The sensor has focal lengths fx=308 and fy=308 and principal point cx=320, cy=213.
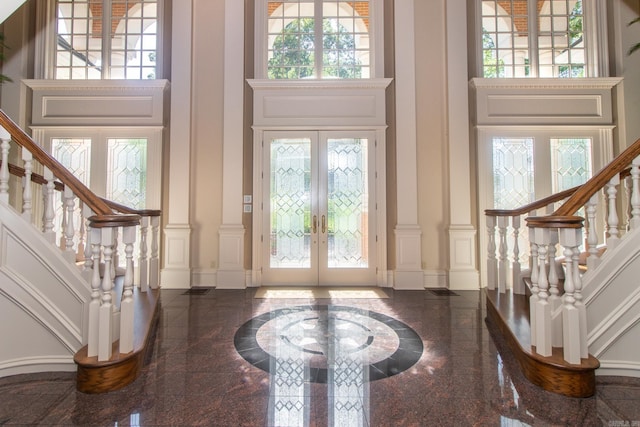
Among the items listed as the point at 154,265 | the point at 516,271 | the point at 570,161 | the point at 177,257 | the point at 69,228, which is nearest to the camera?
the point at 69,228

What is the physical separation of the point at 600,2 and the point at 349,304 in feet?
19.1

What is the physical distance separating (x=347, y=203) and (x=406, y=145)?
1207 mm

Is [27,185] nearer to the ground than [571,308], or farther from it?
farther from it

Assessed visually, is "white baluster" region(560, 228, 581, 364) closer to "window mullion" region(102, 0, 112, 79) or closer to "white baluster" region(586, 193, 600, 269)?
"white baluster" region(586, 193, 600, 269)

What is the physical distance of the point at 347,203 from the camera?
4594 millimetres

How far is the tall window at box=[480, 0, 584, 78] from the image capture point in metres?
4.69

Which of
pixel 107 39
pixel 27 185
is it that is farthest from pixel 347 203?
pixel 107 39

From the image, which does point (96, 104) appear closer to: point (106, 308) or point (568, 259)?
point (106, 308)

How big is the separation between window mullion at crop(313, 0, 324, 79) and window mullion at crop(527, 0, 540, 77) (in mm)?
3172

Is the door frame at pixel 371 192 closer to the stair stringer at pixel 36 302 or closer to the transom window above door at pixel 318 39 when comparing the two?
the transom window above door at pixel 318 39

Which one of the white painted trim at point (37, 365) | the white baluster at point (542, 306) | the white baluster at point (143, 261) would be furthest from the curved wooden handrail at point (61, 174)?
the white baluster at point (542, 306)

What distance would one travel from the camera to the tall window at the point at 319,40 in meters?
4.72

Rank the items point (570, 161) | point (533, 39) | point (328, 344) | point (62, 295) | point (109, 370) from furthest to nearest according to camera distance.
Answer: point (533, 39)
point (570, 161)
point (328, 344)
point (62, 295)
point (109, 370)

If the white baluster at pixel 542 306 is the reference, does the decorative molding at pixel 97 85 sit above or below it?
above
